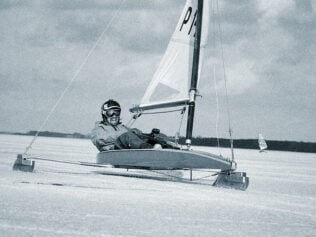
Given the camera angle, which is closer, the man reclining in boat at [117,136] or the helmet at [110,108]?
the man reclining in boat at [117,136]

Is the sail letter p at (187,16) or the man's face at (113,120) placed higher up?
the sail letter p at (187,16)

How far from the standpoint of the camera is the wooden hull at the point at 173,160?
8695mm

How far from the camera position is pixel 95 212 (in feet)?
17.5

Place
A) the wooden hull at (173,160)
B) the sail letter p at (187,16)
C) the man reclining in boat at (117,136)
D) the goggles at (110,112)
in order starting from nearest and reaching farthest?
the wooden hull at (173,160) → the man reclining in boat at (117,136) → the goggles at (110,112) → the sail letter p at (187,16)

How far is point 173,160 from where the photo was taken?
347 inches

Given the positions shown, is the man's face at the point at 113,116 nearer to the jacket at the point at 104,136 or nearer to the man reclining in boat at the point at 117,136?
the man reclining in boat at the point at 117,136

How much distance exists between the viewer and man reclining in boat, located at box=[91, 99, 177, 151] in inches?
377

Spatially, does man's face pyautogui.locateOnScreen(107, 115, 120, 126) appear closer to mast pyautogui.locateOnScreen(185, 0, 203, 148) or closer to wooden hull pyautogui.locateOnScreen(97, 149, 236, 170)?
wooden hull pyautogui.locateOnScreen(97, 149, 236, 170)

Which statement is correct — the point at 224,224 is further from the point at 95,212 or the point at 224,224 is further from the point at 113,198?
the point at 113,198

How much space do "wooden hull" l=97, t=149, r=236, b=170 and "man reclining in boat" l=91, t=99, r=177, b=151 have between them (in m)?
0.29

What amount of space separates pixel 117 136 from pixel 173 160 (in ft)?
5.67

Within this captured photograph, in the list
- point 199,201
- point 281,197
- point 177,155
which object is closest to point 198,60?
point 177,155

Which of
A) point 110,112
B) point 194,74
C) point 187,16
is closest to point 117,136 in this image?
point 110,112

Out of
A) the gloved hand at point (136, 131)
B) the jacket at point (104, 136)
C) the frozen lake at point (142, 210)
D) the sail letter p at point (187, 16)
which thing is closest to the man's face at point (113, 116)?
the jacket at point (104, 136)
